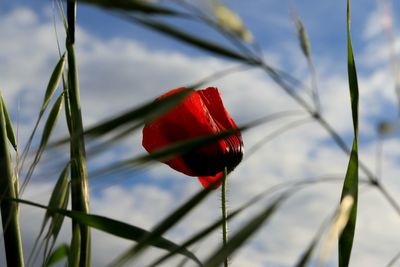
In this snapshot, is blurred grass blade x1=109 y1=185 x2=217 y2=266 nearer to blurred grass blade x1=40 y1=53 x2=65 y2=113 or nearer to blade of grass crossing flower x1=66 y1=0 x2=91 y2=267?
blade of grass crossing flower x1=66 y1=0 x2=91 y2=267

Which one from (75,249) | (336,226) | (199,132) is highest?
(199,132)

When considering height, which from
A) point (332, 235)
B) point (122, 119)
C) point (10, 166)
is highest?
point (10, 166)

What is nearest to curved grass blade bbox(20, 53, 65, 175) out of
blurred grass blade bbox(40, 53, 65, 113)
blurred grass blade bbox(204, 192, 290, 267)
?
blurred grass blade bbox(40, 53, 65, 113)

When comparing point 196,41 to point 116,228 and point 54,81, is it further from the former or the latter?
point 54,81

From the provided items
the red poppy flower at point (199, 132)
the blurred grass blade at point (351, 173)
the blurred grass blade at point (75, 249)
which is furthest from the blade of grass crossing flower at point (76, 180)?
the blurred grass blade at point (351, 173)

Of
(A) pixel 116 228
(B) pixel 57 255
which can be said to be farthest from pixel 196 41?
(B) pixel 57 255

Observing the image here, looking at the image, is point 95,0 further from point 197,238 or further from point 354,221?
point 354,221

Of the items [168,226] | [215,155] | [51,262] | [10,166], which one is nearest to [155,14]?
[168,226]
